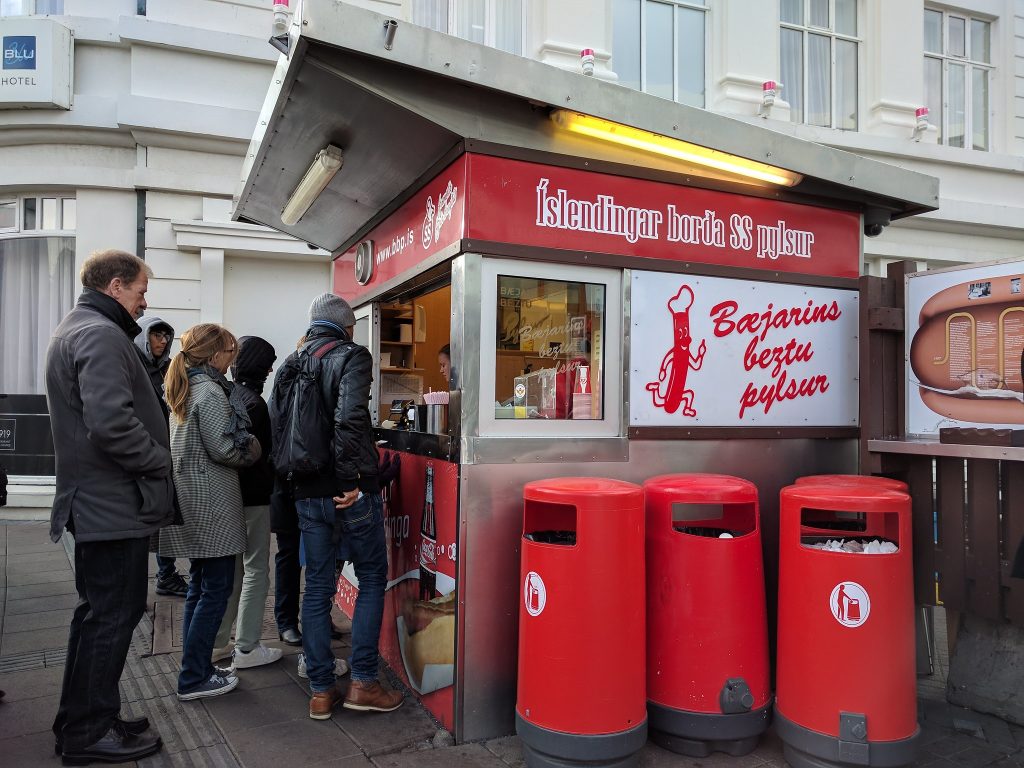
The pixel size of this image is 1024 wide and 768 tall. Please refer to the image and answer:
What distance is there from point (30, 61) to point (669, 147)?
7795 millimetres

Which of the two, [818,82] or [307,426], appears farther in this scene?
[818,82]

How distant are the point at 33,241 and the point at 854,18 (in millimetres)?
12123

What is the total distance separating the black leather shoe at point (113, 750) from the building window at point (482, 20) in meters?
9.08

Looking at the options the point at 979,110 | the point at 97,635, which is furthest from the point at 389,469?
the point at 979,110

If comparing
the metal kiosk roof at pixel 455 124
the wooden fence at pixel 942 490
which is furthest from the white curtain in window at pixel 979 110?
the wooden fence at pixel 942 490

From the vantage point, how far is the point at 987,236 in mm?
11836

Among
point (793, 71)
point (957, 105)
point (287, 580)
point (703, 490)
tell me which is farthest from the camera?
point (957, 105)

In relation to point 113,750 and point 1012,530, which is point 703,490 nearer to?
point 1012,530

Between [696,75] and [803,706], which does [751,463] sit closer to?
[803,706]

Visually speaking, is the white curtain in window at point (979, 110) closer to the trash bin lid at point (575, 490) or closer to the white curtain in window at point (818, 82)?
the white curtain in window at point (818, 82)

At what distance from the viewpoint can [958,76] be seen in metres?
12.2

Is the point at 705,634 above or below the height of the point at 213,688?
above

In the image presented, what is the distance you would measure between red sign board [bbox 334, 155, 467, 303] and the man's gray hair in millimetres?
1339

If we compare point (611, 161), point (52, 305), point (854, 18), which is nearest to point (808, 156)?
point (611, 161)
